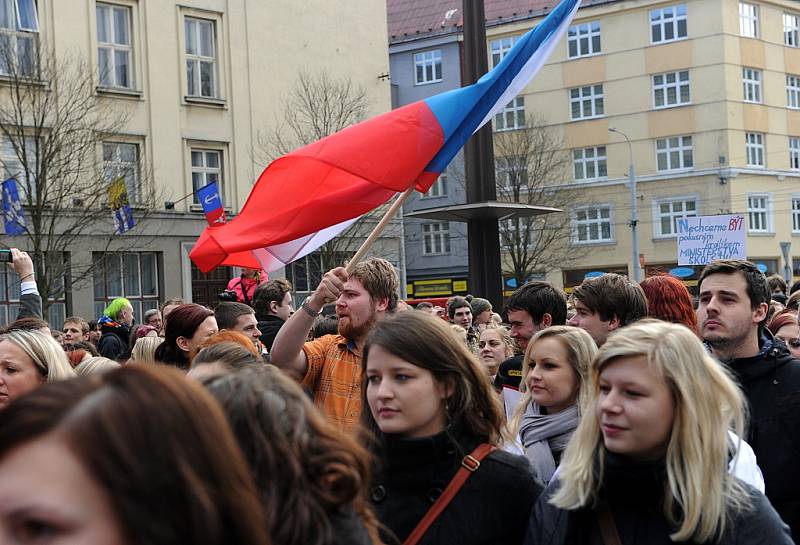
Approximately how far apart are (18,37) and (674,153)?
32.9 m

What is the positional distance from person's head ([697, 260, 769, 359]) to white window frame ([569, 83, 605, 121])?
153ft

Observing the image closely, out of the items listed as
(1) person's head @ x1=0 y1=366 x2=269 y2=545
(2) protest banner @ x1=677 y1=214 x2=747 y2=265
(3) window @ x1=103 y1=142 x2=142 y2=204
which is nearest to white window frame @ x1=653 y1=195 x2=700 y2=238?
(3) window @ x1=103 y1=142 x2=142 y2=204

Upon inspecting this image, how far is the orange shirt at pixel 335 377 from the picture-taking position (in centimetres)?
535

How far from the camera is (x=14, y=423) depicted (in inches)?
62.3

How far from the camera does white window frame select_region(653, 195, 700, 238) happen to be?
1922 inches

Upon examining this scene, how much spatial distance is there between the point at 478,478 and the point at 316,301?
2112 mm

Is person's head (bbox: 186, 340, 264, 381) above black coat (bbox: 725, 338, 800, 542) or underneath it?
above

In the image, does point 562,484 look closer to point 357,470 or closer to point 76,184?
point 357,470

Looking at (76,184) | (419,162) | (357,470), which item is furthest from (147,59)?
(357,470)

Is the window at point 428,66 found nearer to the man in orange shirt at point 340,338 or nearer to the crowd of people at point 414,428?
the crowd of people at point 414,428

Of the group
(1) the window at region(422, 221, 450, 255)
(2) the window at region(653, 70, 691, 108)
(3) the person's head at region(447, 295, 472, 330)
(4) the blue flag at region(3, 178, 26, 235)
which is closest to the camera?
(3) the person's head at region(447, 295, 472, 330)

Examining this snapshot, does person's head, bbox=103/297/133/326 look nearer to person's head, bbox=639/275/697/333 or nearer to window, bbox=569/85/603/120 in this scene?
person's head, bbox=639/275/697/333

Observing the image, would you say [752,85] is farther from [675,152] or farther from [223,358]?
[223,358]

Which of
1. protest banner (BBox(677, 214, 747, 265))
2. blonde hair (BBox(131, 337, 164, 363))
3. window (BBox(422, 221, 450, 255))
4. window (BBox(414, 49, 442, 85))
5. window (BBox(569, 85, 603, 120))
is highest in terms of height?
window (BBox(414, 49, 442, 85))
